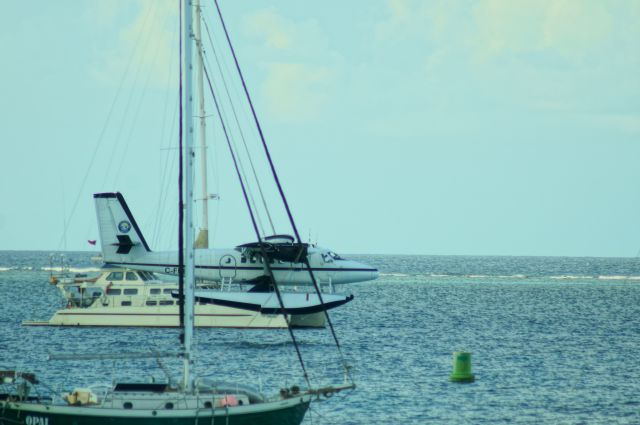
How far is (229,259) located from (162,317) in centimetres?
588

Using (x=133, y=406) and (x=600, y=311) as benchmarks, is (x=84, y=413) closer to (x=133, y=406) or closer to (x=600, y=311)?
(x=133, y=406)

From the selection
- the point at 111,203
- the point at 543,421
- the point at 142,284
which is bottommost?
the point at 543,421

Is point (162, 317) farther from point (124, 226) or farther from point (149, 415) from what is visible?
point (149, 415)

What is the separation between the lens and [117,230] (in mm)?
73312

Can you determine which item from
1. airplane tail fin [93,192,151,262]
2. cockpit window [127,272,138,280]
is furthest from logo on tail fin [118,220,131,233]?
cockpit window [127,272,138,280]

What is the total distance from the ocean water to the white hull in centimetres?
77

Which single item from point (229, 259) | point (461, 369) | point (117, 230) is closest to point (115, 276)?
point (117, 230)

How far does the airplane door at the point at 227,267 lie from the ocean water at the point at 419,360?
3622mm

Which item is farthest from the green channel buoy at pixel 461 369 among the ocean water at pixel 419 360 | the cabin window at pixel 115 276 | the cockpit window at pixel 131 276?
the cabin window at pixel 115 276

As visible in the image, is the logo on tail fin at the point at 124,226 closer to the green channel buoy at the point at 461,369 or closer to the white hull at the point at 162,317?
the white hull at the point at 162,317

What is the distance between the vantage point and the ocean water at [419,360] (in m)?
44.2

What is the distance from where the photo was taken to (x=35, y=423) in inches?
1355

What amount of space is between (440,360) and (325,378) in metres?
9.81

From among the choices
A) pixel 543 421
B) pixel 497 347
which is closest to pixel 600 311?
pixel 497 347
